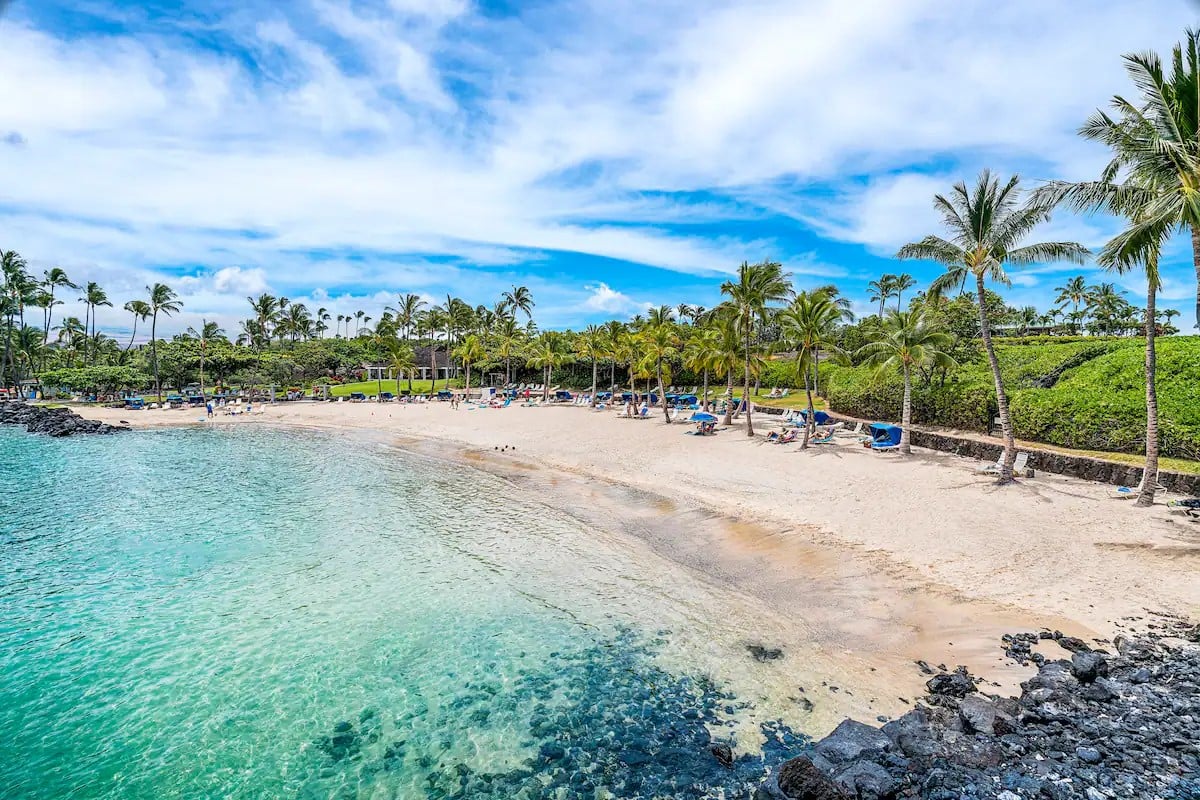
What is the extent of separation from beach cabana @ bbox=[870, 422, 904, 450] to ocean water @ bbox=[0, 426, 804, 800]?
15.2 metres

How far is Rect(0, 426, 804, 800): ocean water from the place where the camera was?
7.04 metres

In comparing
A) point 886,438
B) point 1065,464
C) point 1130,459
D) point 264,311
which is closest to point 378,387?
point 264,311

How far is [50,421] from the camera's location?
4053 centimetres

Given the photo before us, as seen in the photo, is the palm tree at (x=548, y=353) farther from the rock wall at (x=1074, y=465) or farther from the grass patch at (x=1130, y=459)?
the grass patch at (x=1130, y=459)

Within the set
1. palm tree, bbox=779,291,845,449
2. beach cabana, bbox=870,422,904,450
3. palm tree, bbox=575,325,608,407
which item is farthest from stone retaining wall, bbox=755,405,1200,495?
palm tree, bbox=575,325,608,407

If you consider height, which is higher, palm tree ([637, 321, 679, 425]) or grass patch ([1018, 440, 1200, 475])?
palm tree ([637, 321, 679, 425])

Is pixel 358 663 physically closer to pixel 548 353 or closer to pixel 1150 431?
pixel 1150 431

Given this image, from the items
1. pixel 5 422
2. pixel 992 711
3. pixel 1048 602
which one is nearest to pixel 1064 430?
pixel 1048 602

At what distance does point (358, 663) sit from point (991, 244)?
22.3 m

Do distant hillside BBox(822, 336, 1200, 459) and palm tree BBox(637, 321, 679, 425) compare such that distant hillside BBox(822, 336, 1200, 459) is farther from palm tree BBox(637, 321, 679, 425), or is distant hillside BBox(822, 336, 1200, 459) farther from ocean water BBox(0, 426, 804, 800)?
ocean water BBox(0, 426, 804, 800)

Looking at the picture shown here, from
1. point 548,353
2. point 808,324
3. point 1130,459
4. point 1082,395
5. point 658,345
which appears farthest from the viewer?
point 548,353

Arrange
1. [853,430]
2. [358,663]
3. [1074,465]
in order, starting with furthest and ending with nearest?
[853,430]
[1074,465]
[358,663]

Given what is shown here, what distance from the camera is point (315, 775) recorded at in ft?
23.0

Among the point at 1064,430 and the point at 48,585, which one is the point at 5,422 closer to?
the point at 48,585
